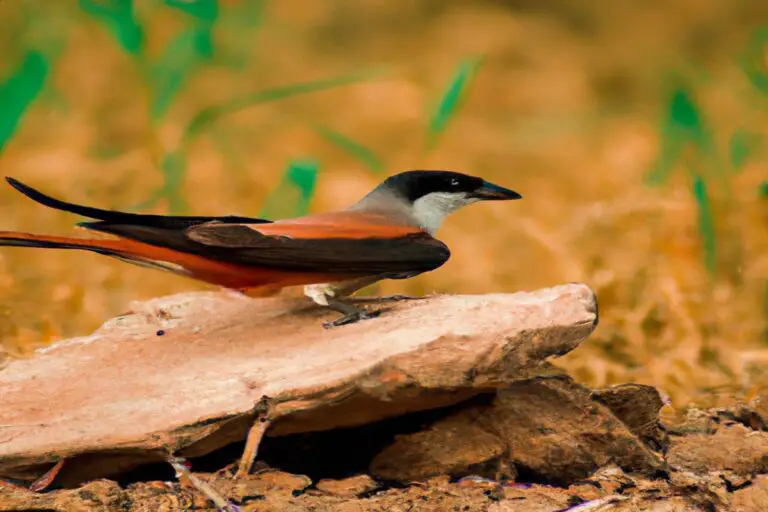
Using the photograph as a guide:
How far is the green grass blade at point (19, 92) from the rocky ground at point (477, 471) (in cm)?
226

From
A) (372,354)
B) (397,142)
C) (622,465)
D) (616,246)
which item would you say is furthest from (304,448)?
(397,142)

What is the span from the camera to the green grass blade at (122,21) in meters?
5.07

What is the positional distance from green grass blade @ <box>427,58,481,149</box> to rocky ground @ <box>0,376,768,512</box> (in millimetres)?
1993

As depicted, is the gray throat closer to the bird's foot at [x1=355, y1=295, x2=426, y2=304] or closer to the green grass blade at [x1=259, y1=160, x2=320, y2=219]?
the bird's foot at [x1=355, y1=295, x2=426, y2=304]

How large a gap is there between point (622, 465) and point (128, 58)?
3.46 meters

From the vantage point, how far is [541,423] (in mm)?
3207

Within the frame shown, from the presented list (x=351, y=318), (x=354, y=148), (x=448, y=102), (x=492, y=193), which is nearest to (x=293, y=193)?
(x=354, y=148)

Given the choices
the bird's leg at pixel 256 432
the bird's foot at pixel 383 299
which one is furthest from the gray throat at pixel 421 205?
the bird's leg at pixel 256 432

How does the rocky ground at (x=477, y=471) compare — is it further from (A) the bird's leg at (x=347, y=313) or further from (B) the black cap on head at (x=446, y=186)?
(B) the black cap on head at (x=446, y=186)

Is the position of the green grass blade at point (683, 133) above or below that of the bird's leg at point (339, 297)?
above

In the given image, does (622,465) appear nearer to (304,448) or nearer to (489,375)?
(489,375)

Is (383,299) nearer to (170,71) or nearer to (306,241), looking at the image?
(306,241)

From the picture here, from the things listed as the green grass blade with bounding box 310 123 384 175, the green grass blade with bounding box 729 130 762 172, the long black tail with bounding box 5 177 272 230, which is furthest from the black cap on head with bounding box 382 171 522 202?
the green grass blade with bounding box 729 130 762 172

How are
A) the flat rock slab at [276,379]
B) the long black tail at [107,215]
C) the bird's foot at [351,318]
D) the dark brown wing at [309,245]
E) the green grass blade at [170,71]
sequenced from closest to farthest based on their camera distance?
the flat rock slab at [276,379] < the long black tail at [107,215] < the dark brown wing at [309,245] < the bird's foot at [351,318] < the green grass blade at [170,71]
